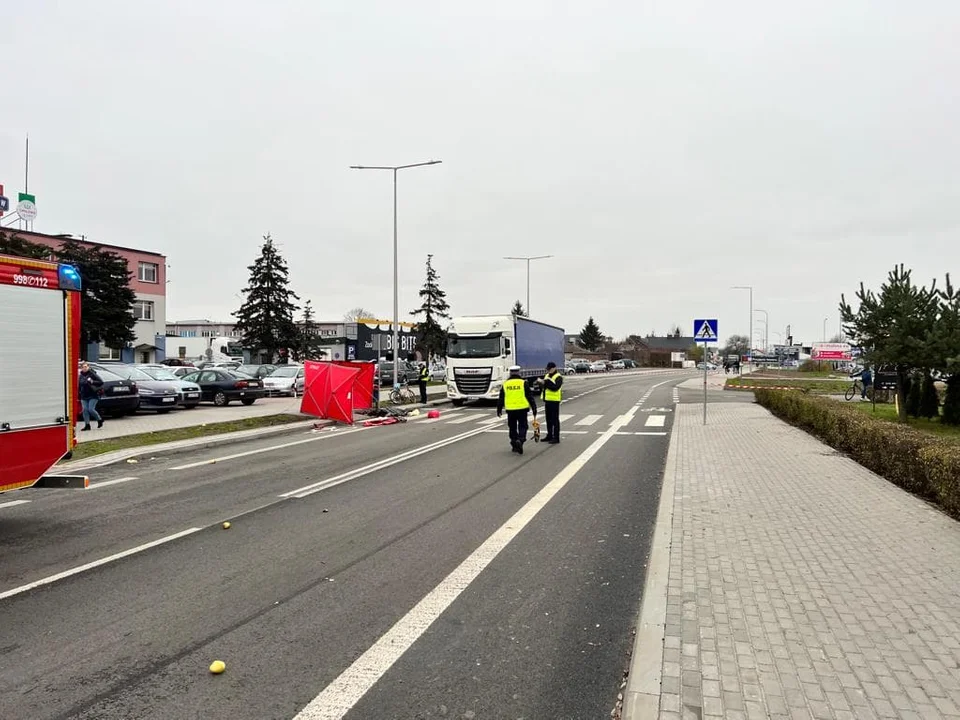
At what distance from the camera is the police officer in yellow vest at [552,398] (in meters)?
13.5

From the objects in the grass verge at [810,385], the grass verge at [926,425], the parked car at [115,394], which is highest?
the parked car at [115,394]

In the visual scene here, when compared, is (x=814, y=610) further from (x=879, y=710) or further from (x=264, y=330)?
(x=264, y=330)

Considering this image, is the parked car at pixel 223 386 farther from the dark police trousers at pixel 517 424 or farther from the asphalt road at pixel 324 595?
the dark police trousers at pixel 517 424

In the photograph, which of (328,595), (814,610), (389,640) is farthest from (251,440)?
(814,610)

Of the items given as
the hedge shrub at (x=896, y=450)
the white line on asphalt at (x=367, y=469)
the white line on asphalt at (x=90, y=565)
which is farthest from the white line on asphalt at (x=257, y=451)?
the hedge shrub at (x=896, y=450)

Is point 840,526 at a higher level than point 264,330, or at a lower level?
lower

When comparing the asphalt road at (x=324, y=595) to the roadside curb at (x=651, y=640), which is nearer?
the roadside curb at (x=651, y=640)

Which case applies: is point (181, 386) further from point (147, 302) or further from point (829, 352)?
point (829, 352)

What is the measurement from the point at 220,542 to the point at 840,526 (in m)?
6.12

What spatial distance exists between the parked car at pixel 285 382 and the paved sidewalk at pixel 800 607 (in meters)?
24.7

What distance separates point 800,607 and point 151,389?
20525 millimetres

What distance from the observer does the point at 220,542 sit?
6.37 m

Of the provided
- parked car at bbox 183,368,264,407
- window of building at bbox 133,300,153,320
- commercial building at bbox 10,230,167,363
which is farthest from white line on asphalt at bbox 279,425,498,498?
window of building at bbox 133,300,153,320

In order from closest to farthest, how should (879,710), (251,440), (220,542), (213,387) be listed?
(879,710) → (220,542) → (251,440) → (213,387)
